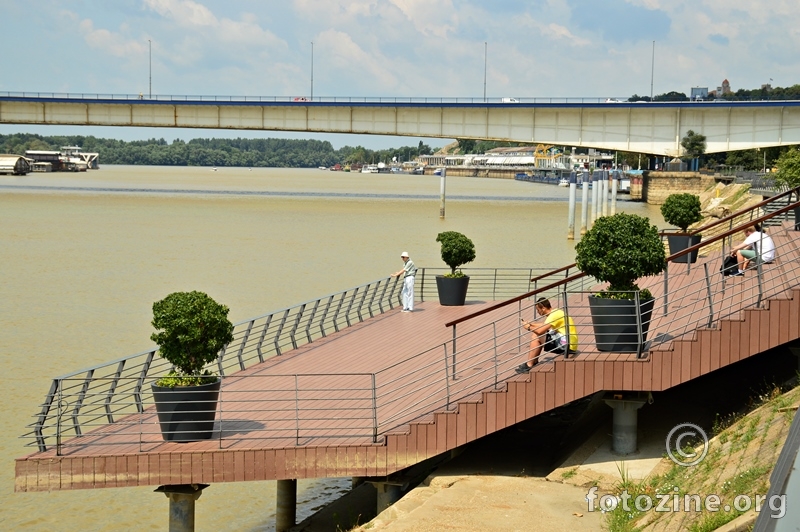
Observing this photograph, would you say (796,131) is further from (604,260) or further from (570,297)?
(604,260)

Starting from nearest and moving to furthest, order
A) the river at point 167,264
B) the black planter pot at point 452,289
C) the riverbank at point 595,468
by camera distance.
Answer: the riverbank at point 595,468, the river at point 167,264, the black planter pot at point 452,289

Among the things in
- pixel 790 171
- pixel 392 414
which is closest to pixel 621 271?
pixel 392 414

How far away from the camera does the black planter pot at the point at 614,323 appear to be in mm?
12602

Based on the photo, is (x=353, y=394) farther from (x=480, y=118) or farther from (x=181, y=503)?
(x=480, y=118)

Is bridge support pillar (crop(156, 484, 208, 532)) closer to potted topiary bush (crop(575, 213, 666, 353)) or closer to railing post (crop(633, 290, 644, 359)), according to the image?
potted topiary bush (crop(575, 213, 666, 353))

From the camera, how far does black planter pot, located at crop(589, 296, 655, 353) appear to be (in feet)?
41.3

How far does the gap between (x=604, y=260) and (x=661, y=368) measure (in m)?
1.44

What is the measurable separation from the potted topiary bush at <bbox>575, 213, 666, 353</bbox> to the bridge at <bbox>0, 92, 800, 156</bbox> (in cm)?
5995

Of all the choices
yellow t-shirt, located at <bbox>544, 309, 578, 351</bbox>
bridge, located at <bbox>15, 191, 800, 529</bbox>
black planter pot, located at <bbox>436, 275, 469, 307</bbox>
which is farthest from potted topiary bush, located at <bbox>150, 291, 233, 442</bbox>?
black planter pot, located at <bbox>436, 275, 469, 307</bbox>

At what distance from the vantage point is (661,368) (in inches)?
488

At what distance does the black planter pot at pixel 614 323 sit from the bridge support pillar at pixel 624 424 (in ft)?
1.97

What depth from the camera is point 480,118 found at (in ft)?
242

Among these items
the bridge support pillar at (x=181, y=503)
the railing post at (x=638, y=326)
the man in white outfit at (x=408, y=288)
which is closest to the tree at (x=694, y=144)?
the man in white outfit at (x=408, y=288)

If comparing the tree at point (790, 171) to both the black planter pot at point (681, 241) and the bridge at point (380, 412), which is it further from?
the bridge at point (380, 412)
